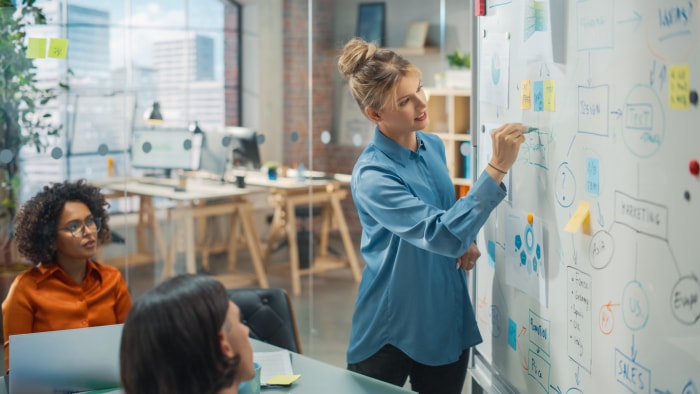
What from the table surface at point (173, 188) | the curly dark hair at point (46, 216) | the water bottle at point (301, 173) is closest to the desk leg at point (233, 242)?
the table surface at point (173, 188)

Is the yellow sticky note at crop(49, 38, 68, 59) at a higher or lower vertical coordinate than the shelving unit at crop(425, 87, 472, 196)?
higher

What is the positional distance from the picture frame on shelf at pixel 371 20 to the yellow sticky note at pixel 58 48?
5.71ft

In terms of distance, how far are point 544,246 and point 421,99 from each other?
0.52 meters

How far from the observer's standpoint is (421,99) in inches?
98.3

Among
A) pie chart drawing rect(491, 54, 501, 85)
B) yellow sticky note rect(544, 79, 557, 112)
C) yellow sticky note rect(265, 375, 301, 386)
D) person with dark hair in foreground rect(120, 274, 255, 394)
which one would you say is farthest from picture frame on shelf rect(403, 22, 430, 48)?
person with dark hair in foreground rect(120, 274, 255, 394)

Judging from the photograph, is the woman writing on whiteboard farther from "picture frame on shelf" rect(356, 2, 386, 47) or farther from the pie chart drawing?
"picture frame on shelf" rect(356, 2, 386, 47)

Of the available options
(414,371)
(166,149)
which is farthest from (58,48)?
(414,371)

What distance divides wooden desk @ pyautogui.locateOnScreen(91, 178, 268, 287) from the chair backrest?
190 cm

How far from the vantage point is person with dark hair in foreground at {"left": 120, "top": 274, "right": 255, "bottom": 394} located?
158cm

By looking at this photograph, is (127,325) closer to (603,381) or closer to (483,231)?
(603,381)

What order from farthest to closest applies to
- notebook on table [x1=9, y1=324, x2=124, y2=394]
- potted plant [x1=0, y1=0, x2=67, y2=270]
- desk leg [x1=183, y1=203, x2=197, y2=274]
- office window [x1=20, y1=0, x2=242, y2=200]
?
desk leg [x1=183, y1=203, x2=197, y2=274], office window [x1=20, y1=0, x2=242, y2=200], potted plant [x1=0, y1=0, x2=67, y2=270], notebook on table [x1=9, y1=324, x2=124, y2=394]

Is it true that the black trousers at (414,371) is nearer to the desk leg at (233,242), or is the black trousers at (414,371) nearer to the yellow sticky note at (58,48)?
the yellow sticky note at (58,48)

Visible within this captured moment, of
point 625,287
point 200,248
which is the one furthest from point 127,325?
point 200,248

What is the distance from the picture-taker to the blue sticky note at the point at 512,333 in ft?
8.54
